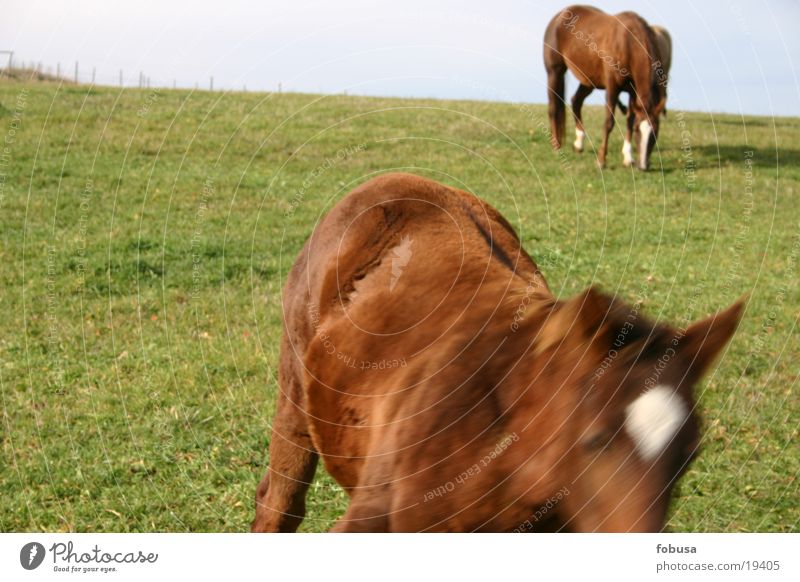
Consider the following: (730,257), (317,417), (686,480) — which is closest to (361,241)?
(317,417)

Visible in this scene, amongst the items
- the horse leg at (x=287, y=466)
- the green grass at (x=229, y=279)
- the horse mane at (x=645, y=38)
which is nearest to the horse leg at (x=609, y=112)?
the green grass at (x=229, y=279)

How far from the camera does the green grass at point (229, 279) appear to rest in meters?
4.70

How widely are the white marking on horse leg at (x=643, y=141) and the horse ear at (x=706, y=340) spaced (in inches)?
483

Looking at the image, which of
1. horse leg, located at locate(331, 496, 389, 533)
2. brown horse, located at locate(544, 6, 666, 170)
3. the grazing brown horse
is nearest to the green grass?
the grazing brown horse

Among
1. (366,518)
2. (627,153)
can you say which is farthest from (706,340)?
(627,153)

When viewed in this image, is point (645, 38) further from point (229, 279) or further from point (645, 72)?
point (229, 279)

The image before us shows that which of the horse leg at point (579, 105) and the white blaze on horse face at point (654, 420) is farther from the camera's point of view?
the horse leg at point (579, 105)

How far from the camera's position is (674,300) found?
8.05 m

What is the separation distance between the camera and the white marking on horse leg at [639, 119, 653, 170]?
13766 millimetres

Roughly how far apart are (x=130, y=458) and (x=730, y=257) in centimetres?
728

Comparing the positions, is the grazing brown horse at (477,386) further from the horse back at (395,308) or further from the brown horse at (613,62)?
the brown horse at (613,62)

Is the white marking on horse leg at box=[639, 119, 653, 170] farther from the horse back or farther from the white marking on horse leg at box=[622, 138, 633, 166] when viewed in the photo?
the horse back

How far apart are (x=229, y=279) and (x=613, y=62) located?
262 inches

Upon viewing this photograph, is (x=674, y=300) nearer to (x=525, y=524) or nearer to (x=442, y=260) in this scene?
(x=442, y=260)
